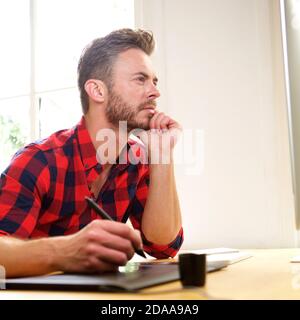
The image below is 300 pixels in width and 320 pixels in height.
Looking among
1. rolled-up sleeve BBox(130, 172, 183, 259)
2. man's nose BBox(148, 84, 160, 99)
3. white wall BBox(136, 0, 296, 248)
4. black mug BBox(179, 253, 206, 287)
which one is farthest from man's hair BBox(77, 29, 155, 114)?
black mug BBox(179, 253, 206, 287)

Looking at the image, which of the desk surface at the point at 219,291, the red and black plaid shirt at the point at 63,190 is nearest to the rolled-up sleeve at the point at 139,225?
the red and black plaid shirt at the point at 63,190

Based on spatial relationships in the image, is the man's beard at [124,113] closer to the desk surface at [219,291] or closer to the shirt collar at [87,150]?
the shirt collar at [87,150]

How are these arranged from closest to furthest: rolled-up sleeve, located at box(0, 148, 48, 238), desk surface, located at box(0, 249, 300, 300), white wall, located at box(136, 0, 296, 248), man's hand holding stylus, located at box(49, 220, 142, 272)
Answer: desk surface, located at box(0, 249, 300, 300)
man's hand holding stylus, located at box(49, 220, 142, 272)
rolled-up sleeve, located at box(0, 148, 48, 238)
white wall, located at box(136, 0, 296, 248)

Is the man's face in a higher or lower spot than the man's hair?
lower

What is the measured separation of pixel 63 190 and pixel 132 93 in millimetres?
360

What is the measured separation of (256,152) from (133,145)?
63 cm

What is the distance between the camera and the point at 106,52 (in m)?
1.26

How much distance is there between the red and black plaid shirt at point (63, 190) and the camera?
0.88 m

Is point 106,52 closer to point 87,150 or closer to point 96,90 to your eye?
point 96,90

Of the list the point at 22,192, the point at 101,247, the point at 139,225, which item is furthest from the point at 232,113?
the point at 101,247

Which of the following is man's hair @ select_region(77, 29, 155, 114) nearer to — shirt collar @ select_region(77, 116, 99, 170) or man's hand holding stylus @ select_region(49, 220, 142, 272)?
shirt collar @ select_region(77, 116, 99, 170)

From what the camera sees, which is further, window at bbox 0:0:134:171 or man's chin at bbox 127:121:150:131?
window at bbox 0:0:134:171

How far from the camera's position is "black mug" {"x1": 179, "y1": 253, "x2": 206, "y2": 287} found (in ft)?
1.80
